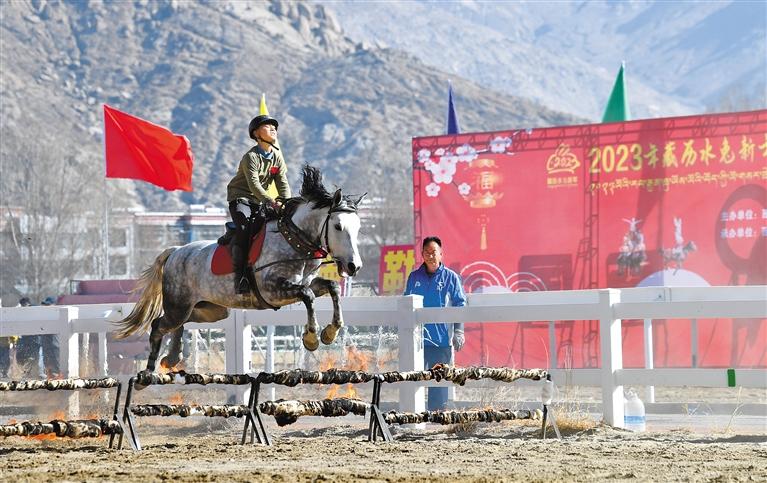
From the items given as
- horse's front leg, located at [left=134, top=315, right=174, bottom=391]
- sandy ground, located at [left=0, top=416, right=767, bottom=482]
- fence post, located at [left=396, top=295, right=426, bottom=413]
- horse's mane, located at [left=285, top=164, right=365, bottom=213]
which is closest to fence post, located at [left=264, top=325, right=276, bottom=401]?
sandy ground, located at [left=0, top=416, right=767, bottom=482]

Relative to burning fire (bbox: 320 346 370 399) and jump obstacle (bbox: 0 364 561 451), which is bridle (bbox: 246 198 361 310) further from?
burning fire (bbox: 320 346 370 399)

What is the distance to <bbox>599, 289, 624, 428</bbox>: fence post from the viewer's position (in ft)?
42.6

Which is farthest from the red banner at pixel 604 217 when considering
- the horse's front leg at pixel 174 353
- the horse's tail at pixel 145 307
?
the horse's front leg at pixel 174 353

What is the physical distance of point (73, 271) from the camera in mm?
75625

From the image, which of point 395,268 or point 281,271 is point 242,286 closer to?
point 281,271

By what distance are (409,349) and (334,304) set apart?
2.13 meters

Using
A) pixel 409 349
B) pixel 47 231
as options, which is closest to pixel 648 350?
pixel 409 349

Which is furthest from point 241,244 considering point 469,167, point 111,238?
point 111,238

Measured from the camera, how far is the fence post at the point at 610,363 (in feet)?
42.6

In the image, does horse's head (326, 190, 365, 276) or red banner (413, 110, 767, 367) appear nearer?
horse's head (326, 190, 365, 276)

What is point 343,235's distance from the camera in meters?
11.8

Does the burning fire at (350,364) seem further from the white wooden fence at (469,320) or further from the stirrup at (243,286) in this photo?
the stirrup at (243,286)

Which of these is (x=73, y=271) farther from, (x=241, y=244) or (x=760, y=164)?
(x=241, y=244)

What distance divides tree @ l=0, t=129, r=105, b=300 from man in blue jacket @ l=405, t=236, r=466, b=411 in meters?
55.2
